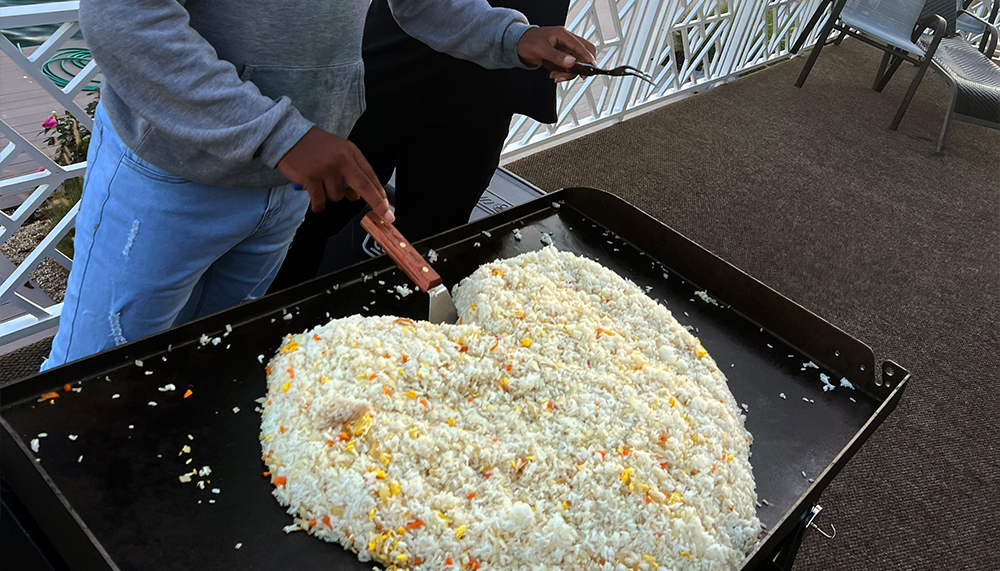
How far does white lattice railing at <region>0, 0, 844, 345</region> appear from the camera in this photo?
167cm

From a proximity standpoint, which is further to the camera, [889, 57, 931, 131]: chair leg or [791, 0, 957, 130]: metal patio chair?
[791, 0, 957, 130]: metal patio chair

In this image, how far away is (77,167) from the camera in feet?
6.06

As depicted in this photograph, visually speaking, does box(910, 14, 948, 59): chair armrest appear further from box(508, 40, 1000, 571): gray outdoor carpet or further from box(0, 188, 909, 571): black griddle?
box(0, 188, 909, 571): black griddle

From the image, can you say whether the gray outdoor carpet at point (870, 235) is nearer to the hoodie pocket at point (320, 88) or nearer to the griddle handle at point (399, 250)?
the griddle handle at point (399, 250)

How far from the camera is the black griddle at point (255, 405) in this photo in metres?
0.85

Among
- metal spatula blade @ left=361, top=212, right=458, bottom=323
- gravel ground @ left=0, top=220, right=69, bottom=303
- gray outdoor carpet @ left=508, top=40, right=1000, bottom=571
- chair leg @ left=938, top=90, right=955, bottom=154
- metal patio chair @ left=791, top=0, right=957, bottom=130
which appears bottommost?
gravel ground @ left=0, top=220, right=69, bottom=303

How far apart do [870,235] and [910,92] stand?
62.4 inches

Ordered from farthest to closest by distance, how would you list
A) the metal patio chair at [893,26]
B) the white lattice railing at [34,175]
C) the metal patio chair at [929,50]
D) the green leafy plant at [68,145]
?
the metal patio chair at [893,26] → the metal patio chair at [929,50] → the green leafy plant at [68,145] → the white lattice railing at [34,175]

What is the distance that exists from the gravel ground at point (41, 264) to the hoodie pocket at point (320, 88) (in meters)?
1.63

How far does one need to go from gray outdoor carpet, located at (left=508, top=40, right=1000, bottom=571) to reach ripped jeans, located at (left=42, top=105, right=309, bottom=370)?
1.60 metres

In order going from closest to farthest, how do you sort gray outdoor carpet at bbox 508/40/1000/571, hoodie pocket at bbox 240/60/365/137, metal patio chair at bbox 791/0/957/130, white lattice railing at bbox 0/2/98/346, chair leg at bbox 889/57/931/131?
hoodie pocket at bbox 240/60/365/137
white lattice railing at bbox 0/2/98/346
gray outdoor carpet at bbox 508/40/1000/571
chair leg at bbox 889/57/931/131
metal patio chair at bbox 791/0/957/130

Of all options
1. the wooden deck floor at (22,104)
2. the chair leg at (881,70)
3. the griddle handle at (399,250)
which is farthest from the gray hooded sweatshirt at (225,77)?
the chair leg at (881,70)

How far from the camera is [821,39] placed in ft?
15.3

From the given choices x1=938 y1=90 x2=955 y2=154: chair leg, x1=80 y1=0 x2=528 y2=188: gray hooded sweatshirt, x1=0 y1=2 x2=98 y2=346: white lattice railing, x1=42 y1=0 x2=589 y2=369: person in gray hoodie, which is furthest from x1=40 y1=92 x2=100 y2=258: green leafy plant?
x1=938 y1=90 x2=955 y2=154: chair leg
